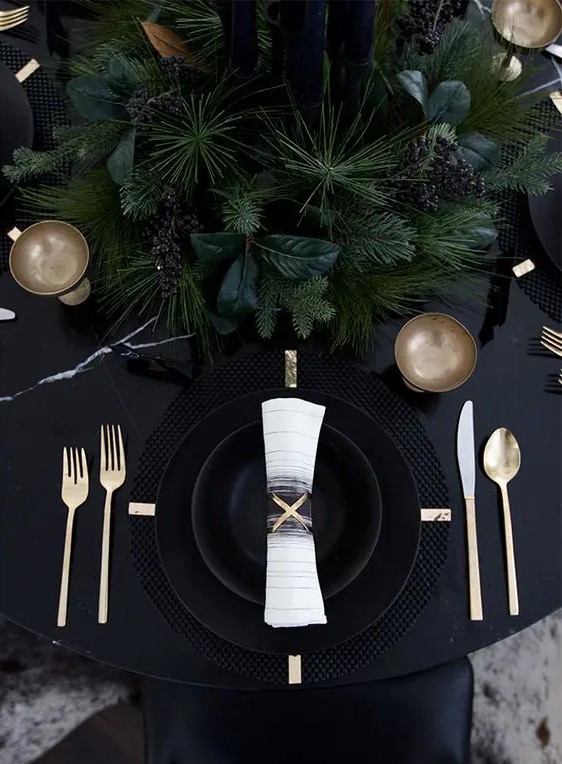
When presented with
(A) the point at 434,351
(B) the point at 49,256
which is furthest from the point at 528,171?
(B) the point at 49,256

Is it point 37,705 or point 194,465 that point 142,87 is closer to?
point 194,465

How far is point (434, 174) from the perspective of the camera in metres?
0.44

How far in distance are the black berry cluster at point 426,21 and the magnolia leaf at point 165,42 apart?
0.54 ft

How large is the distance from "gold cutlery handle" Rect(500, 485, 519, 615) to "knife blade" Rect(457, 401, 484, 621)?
26mm

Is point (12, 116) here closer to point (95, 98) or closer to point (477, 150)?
point (95, 98)

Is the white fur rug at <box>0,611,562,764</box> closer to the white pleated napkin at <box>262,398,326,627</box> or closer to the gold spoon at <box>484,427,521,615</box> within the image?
the gold spoon at <box>484,427,521,615</box>

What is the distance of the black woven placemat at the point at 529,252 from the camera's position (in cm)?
62

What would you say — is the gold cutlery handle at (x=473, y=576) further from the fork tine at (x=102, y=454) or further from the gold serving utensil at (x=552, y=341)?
the fork tine at (x=102, y=454)

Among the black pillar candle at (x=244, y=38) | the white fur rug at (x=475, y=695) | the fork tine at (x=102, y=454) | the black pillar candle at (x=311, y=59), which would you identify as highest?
the black pillar candle at (x=244, y=38)

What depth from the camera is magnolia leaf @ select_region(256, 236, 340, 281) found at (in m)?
0.46

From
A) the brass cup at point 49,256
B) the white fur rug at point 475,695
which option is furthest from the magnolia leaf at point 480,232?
the white fur rug at point 475,695

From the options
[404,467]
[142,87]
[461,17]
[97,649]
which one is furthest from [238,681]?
[461,17]

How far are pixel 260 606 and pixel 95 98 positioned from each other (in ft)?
1.35

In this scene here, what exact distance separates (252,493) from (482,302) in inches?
11.0
